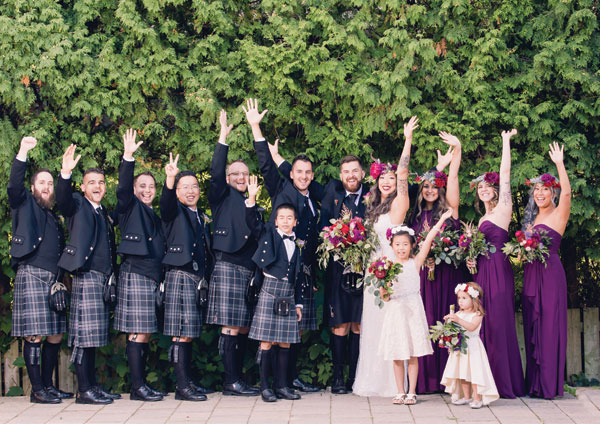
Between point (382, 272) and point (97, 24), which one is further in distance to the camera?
point (97, 24)

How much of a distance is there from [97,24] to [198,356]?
4.05 m

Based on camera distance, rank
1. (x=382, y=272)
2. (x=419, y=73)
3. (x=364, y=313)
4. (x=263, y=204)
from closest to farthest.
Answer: (x=382, y=272) < (x=364, y=313) < (x=419, y=73) < (x=263, y=204)

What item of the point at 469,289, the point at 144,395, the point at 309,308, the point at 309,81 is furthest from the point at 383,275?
the point at 144,395

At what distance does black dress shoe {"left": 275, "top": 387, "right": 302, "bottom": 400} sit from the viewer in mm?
7554

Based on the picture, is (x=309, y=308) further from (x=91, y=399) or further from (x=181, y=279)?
(x=91, y=399)

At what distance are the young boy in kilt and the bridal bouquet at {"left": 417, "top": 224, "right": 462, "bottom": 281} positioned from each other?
4.54 feet

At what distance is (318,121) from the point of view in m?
8.76

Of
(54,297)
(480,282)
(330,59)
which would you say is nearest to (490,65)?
(330,59)

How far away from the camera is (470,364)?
7.14 m

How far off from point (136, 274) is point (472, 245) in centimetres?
348

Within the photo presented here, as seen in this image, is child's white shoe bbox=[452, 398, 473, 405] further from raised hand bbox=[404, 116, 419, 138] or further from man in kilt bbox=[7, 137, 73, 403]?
man in kilt bbox=[7, 137, 73, 403]

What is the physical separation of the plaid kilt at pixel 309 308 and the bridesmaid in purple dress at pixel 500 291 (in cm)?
168

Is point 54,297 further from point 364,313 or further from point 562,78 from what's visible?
point 562,78

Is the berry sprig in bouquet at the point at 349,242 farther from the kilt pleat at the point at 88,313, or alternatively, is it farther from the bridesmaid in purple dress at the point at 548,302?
the kilt pleat at the point at 88,313
